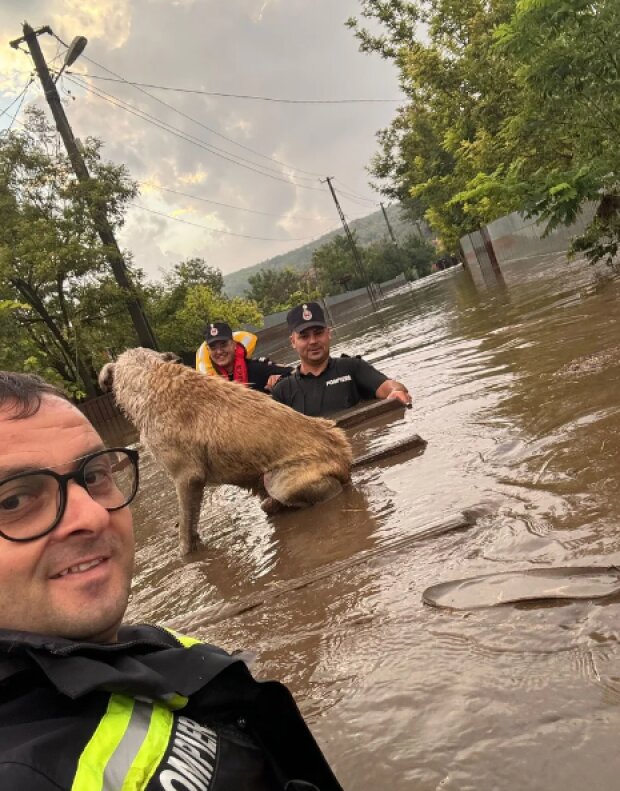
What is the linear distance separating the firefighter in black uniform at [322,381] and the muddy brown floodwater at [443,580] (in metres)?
0.48

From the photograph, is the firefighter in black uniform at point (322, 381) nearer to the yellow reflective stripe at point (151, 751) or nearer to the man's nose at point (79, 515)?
the man's nose at point (79, 515)

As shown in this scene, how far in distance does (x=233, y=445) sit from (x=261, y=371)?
3882mm

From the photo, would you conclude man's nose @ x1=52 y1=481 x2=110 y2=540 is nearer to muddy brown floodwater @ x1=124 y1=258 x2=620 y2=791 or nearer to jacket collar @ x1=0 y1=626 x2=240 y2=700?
jacket collar @ x1=0 y1=626 x2=240 y2=700

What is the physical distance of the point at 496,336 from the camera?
11.2 m

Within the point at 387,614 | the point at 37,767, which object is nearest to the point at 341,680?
the point at 387,614

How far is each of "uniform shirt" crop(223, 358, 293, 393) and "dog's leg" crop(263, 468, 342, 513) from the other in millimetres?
3641

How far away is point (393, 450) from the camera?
6105 millimetres

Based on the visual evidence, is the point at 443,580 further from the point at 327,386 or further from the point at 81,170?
the point at 81,170

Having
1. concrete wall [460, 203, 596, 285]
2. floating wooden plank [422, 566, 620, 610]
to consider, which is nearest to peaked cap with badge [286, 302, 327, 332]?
floating wooden plank [422, 566, 620, 610]

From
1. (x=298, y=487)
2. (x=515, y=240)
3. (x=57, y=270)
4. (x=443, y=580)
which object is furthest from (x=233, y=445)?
(x=515, y=240)

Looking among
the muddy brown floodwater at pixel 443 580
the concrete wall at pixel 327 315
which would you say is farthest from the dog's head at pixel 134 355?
the concrete wall at pixel 327 315

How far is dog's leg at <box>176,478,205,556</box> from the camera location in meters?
5.43

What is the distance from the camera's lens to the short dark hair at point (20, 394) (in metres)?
1.60

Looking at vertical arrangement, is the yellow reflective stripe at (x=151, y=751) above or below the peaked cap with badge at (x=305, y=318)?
below
